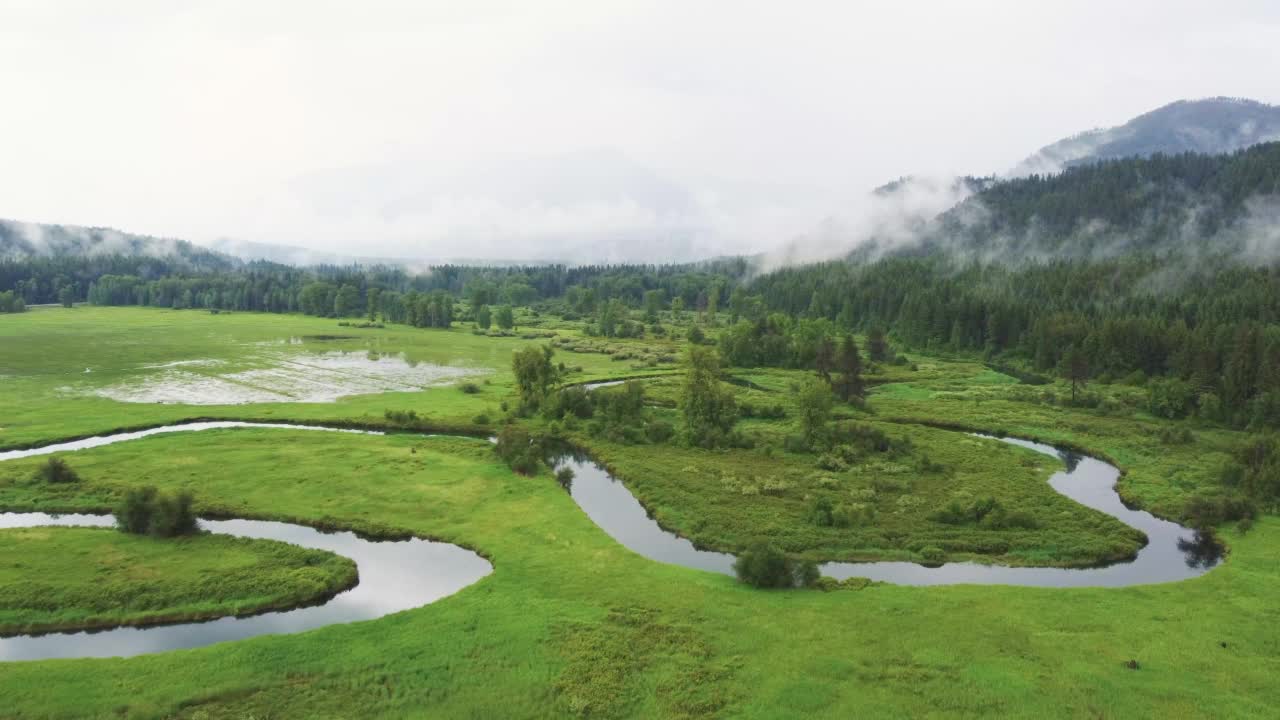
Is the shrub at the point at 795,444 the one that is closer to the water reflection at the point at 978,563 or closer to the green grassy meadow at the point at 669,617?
the green grassy meadow at the point at 669,617

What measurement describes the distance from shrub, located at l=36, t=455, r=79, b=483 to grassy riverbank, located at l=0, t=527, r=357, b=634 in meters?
11.4

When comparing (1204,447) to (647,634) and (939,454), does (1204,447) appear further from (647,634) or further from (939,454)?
(647,634)

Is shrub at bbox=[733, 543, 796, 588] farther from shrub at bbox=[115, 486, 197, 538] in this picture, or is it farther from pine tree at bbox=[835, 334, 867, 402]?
Result: pine tree at bbox=[835, 334, 867, 402]

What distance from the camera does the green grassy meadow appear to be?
30.8 m

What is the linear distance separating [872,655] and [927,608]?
22.7 ft

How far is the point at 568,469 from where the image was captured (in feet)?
215

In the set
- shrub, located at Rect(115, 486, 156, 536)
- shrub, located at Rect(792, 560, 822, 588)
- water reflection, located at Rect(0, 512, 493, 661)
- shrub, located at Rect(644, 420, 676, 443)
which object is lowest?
water reflection, located at Rect(0, 512, 493, 661)

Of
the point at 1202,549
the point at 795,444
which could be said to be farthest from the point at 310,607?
the point at 1202,549

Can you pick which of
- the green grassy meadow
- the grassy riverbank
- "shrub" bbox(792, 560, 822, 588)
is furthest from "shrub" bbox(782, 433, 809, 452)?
the grassy riverbank

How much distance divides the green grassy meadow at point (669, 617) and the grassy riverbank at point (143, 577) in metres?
3.50

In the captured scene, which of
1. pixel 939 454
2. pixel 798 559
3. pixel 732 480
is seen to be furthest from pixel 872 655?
pixel 939 454

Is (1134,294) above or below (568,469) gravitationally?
above

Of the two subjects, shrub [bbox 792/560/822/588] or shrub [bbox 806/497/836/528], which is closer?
shrub [bbox 792/560/822/588]

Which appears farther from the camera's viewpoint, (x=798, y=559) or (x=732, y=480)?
(x=732, y=480)
